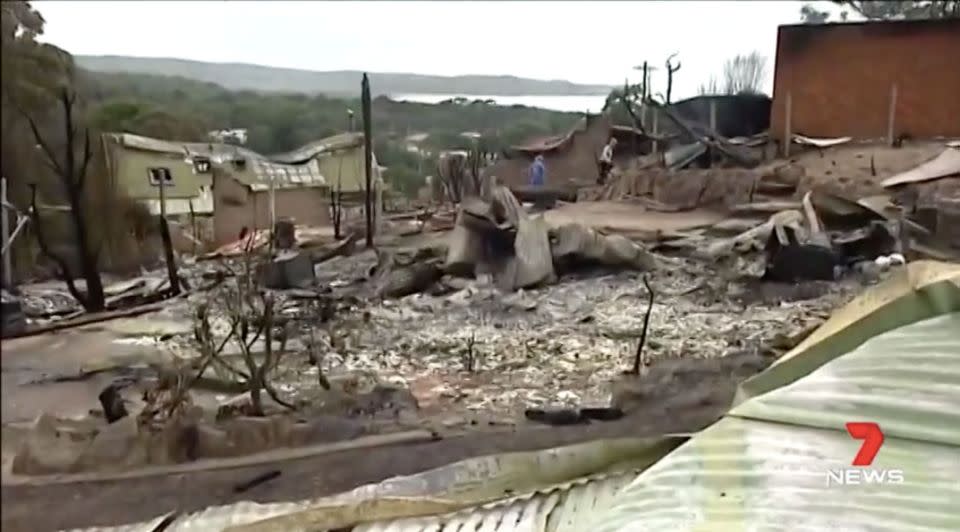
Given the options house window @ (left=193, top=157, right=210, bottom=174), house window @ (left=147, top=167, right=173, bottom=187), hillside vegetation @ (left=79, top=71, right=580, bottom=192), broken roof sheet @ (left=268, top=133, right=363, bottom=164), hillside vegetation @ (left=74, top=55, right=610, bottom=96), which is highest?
hillside vegetation @ (left=74, top=55, right=610, bottom=96)

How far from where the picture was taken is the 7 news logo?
2.88 feet

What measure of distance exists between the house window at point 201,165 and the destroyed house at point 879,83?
2.14 feet

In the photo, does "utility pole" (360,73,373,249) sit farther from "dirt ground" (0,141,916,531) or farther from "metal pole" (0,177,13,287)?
"metal pole" (0,177,13,287)

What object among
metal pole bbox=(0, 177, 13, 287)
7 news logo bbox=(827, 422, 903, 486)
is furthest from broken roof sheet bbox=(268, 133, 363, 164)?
7 news logo bbox=(827, 422, 903, 486)

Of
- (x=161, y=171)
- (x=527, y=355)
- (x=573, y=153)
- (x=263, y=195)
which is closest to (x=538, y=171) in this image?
(x=573, y=153)

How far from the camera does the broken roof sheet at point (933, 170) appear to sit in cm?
107

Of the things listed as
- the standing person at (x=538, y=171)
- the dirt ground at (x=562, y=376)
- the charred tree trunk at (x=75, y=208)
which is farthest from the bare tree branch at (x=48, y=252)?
the standing person at (x=538, y=171)

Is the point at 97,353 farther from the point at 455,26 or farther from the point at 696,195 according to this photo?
the point at 696,195

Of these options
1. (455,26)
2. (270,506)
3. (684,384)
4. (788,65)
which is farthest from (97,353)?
(788,65)

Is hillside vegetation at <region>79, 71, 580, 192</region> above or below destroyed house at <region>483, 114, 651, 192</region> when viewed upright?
above

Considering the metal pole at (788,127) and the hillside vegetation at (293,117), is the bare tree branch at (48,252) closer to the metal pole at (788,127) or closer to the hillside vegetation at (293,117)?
the hillside vegetation at (293,117)

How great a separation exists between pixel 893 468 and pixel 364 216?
0.57m

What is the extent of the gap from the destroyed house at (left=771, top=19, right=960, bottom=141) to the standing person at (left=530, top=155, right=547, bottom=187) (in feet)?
0.95

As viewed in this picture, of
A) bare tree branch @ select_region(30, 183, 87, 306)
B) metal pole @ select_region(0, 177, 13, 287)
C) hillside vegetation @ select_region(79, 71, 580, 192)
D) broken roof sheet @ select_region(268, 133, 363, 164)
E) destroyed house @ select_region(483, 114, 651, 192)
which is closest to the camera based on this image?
metal pole @ select_region(0, 177, 13, 287)
